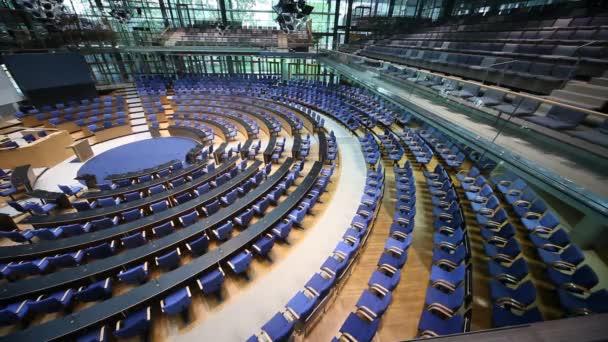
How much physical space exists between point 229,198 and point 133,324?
361cm

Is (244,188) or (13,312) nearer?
(13,312)

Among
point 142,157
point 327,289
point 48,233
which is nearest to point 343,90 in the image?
point 142,157

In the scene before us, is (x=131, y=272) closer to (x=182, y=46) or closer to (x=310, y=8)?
(x=310, y=8)

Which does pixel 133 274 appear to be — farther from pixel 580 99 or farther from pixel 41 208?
pixel 580 99

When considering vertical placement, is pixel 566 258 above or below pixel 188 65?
below

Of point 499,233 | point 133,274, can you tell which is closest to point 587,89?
point 499,233

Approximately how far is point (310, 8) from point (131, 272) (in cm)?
891

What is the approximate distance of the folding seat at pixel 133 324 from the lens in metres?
3.17

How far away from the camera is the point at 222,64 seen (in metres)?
20.5

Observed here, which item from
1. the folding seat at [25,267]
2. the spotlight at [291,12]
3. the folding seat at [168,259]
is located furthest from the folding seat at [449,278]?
the spotlight at [291,12]

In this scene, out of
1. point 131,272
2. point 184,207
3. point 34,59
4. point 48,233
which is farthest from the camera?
point 34,59

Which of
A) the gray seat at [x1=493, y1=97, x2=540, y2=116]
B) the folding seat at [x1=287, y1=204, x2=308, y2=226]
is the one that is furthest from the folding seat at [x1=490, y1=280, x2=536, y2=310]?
the folding seat at [x1=287, y1=204, x2=308, y2=226]

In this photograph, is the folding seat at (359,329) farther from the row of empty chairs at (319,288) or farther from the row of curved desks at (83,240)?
the row of curved desks at (83,240)

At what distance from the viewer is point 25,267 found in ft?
13.9
